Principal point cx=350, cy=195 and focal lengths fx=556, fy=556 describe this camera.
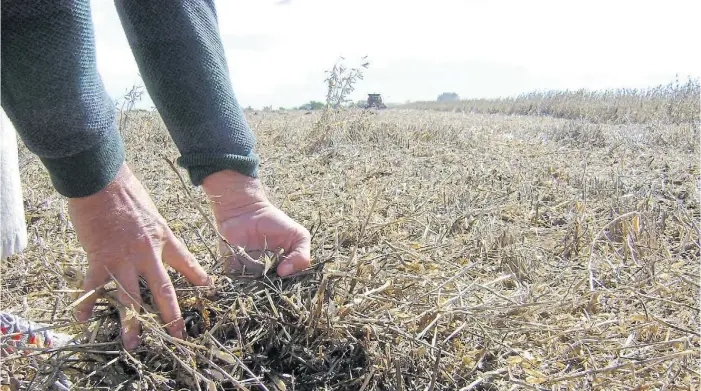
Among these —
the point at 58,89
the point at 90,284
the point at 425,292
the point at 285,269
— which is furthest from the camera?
the point at 425,292

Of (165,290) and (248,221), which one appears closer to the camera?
(165,290)

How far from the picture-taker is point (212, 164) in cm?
146

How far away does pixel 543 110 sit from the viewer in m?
13.8

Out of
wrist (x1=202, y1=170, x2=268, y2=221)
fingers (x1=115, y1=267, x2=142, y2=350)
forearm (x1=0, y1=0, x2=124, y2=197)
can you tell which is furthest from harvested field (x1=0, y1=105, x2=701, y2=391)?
forearm (x1=0, y1=0, x2=124, y2=197)

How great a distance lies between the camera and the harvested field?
4.41 ft

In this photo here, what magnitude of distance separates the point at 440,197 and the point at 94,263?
2.43 metres

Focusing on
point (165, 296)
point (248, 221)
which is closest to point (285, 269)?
point (248, 221)

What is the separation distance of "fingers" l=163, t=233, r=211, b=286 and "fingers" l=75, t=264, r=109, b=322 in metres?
0.13

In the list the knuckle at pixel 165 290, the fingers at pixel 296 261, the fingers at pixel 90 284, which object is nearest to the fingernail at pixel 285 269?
the fingers at pixel 296 261

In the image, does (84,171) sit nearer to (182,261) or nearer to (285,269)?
(182,261)

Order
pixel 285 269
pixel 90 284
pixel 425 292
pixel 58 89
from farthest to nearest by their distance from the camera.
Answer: pixel 425 292 < pixel 285 269 < pixel 90 284 < pixel 58 89

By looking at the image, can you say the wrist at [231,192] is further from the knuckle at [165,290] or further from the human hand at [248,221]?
the knuckle at [165,290]

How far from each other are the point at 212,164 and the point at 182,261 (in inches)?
11.5

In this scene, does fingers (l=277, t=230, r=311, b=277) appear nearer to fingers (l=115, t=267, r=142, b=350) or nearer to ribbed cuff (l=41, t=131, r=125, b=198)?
fingers (l=115, t=267, r=142, b=350)
